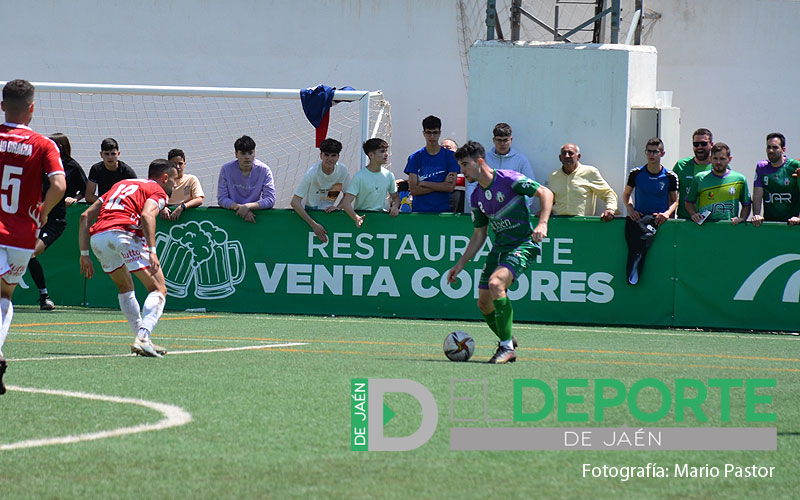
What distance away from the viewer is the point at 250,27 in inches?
834

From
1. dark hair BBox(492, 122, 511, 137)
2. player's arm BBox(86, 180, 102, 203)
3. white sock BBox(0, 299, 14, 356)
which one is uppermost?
dark hair BBox(492, 122, 511, 137)

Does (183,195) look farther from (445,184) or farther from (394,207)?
(445,184)

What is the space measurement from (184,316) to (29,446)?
8.33 meters

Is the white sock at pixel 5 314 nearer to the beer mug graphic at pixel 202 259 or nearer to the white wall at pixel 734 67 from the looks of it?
the beer mug graphic at pixel 202 259

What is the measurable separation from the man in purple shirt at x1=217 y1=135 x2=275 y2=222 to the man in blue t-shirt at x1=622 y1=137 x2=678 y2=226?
4631mm

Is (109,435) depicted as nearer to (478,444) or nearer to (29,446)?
(29,446)

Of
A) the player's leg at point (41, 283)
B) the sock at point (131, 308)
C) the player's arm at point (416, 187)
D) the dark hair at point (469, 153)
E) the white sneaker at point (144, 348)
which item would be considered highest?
the dark hair at point (469, 153)

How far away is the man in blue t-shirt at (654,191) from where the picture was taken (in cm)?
1355

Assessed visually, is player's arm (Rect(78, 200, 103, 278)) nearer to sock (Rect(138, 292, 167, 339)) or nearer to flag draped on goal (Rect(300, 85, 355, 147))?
sock (Rect(138, 292, 167, 339))

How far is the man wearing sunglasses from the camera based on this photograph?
1406 cm

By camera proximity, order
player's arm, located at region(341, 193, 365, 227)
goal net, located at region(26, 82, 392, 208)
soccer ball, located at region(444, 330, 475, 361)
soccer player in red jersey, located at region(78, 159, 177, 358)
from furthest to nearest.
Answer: goal net, located at region(26, 82, 392, 208) → player's arm, located at region(341, 193, 365, 227) → soccer player in red jersey, located at region(78, 159, 177, 358) → soccer ball, located at region(444, 330, 475, 361)

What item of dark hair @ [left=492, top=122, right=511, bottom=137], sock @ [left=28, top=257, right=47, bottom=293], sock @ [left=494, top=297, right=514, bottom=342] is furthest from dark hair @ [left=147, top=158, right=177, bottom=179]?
dark hair @ [left=492, top=122, right=511, bottom=137]

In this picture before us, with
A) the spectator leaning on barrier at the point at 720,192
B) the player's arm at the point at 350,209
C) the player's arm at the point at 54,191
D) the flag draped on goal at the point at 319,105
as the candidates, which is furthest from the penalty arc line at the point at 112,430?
the flag draped on goal at the point at 319,105

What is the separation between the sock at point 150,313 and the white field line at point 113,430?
6.31 feet
